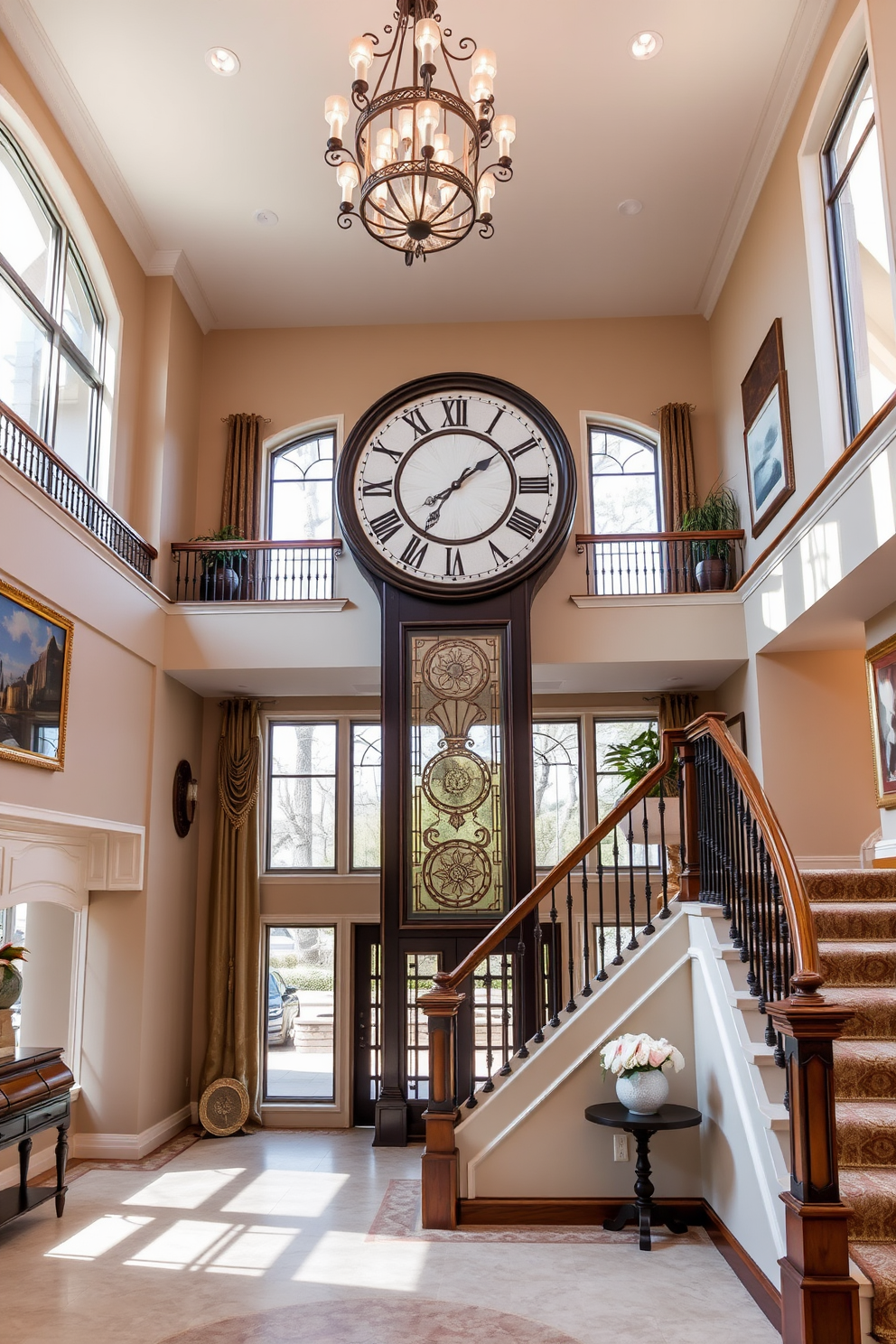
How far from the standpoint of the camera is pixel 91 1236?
216 inches

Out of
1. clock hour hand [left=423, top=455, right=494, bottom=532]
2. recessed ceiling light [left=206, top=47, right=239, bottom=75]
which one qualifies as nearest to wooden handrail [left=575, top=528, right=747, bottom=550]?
clock hour hand [left=423, top=455, right=494, bottom=532]

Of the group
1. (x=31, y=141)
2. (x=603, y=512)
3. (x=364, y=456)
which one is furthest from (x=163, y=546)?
(x=603, y=512)

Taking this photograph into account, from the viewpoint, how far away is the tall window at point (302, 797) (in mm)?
9281

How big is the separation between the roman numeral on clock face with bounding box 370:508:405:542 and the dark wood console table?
4.14 meters

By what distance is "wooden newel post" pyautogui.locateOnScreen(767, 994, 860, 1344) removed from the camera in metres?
3.56

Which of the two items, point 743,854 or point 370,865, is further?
point 370,865

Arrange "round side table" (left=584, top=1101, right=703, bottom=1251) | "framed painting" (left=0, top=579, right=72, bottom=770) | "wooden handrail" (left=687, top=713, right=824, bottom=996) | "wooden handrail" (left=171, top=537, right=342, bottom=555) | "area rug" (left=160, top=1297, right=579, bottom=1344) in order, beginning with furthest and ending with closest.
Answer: "wooden handrail" (left=171, top=537, right=342, bottom=555) → "framed painting" (left=0, top=579, right=72, bottom=770) → "round side table" (left=584, top=1101, right=703, bottom=1251) → "area rug" (left=160, top=1297, right=579, bottom=1344) → "wooden handrail" (left=687, top=713, right=824, bottom=996)

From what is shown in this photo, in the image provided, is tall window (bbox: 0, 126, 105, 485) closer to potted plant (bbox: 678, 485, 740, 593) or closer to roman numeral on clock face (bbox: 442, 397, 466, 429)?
A: roman numeral on clock face (bbox: 442, 397, 466, 429)

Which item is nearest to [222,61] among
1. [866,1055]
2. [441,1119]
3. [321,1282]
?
[441,1119]

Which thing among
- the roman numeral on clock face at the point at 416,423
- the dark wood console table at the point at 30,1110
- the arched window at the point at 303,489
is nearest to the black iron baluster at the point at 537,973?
the dark wood console table at the point at 30,1110

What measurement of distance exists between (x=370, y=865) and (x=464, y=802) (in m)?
2.02

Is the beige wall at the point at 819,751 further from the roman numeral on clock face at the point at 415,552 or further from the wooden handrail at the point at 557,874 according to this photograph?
the roman numeral on clock face at the point at 415,552

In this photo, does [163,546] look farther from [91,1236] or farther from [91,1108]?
[91,1236]

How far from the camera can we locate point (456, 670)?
7.74 metres
